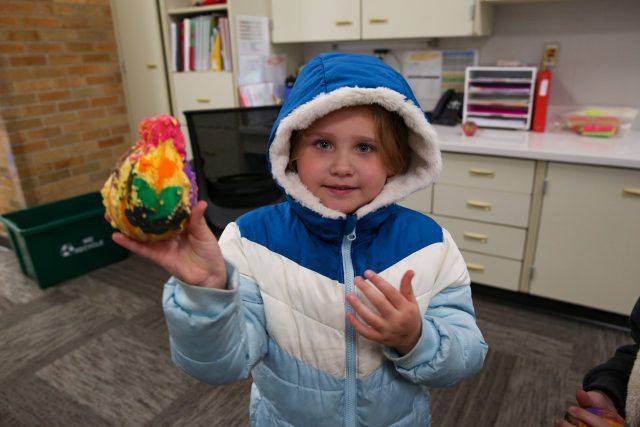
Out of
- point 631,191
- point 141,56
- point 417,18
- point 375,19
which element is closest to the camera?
point 631,191

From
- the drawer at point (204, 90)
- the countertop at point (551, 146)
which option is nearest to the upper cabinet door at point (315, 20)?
the drawer at point (204, 90)

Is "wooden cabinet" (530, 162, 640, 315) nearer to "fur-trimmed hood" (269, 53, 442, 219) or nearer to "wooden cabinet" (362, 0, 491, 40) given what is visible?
"wooden cabinet" (362, 0, 491, 40)

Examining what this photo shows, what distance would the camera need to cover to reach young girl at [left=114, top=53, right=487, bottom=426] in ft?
2.58

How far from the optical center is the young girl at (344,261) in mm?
787

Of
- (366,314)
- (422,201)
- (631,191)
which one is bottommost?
(422,201)

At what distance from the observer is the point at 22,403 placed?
71.7 inches

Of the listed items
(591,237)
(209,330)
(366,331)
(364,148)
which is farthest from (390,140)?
(591,237)

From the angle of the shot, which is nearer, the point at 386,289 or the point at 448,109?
the point at 386,289

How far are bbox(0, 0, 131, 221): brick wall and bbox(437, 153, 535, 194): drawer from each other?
2.40 metres

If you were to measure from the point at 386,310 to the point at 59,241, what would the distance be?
2571mm

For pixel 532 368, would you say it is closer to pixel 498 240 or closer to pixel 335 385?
pixel 498 240

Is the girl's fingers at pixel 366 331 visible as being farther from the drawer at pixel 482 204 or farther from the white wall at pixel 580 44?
the white wall at pixel 580 44

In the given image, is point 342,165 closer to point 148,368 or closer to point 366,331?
point 366,331

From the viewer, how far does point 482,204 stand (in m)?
2.29
